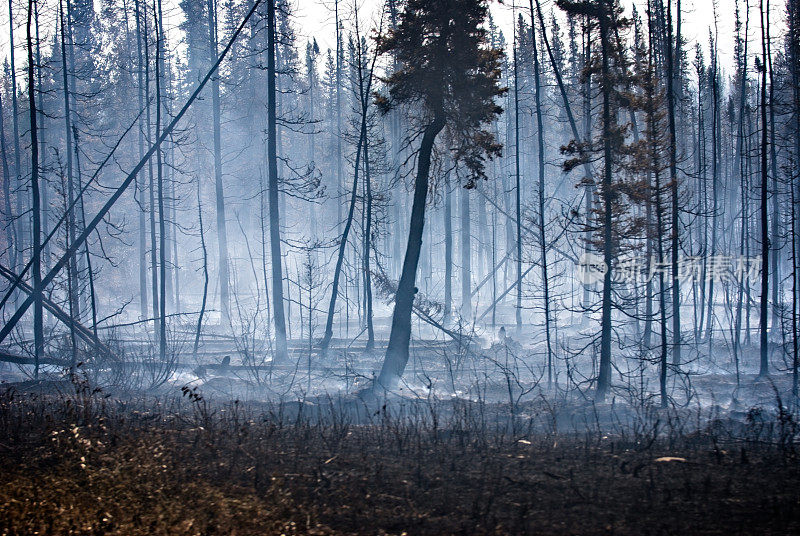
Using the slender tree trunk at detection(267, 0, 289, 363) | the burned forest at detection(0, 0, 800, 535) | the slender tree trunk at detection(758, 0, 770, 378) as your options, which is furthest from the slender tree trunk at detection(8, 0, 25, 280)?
the slender tree trunk at detection(758, 0, 770, 378)

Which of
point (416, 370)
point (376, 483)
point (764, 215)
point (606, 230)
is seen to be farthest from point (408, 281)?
point (376, 483)

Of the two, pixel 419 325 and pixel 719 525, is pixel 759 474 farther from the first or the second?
pixel 419 325

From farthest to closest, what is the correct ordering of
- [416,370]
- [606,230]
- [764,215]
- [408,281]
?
[416,370]
[764,215]
[408,281]
[606,230]

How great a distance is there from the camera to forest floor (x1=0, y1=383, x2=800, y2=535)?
14.9 feet

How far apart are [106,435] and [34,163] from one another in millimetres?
12101

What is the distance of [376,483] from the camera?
5508mm

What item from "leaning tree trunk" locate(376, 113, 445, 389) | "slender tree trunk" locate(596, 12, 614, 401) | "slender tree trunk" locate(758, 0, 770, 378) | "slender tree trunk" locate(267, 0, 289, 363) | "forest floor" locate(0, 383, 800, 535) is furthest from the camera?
"slender tree trunk" locate(267, 0, 289, 363)

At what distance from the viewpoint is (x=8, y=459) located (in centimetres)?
629

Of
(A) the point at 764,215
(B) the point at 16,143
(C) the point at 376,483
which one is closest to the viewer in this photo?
(C) the point at 376,483

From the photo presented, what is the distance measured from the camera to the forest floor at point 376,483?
14.9 ft

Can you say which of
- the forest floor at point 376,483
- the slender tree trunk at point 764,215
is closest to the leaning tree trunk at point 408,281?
the forest floor at point 376,483

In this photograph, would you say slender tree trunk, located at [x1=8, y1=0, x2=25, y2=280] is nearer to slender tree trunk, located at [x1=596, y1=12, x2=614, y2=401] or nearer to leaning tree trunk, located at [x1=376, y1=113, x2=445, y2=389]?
leaning tree trunk, located at [x1=376, y1=113, x2=445, y2=389]

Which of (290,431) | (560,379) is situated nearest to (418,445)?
(290,431)

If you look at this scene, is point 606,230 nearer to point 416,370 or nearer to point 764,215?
point 764,215
